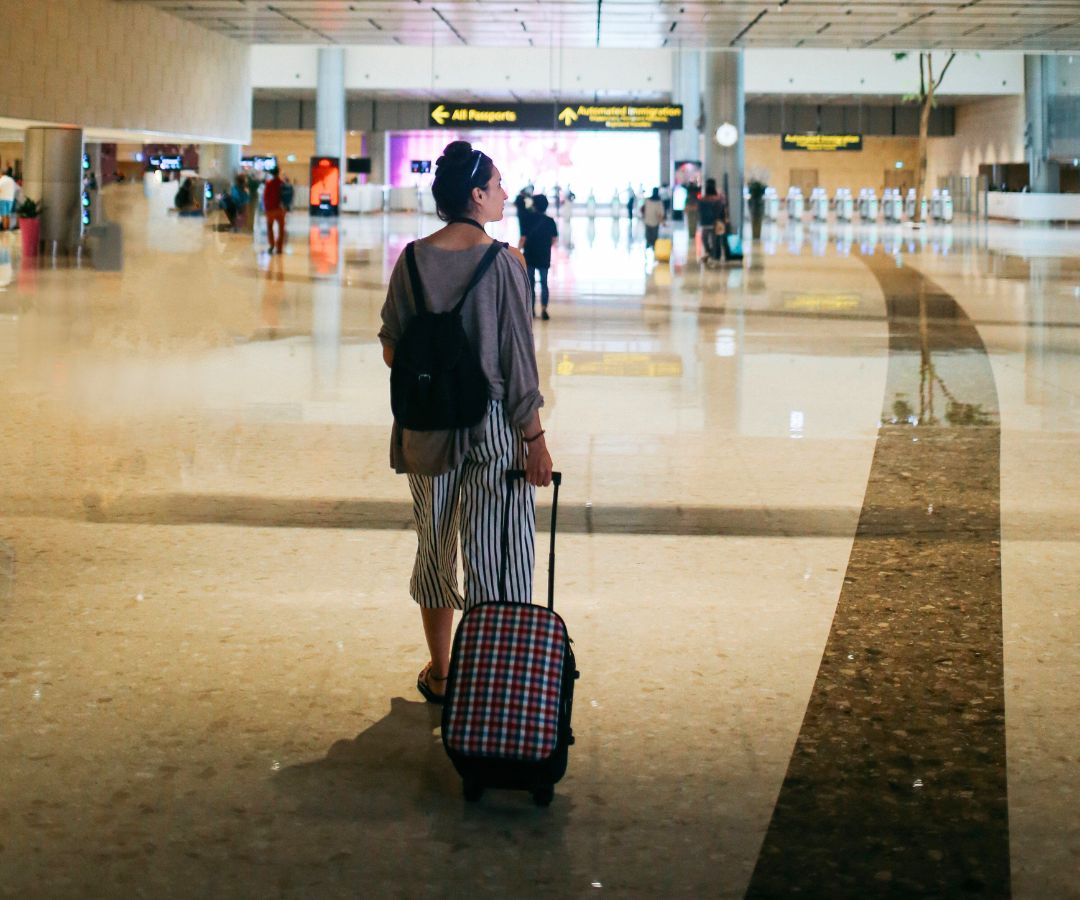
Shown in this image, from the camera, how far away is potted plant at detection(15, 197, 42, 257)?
25353 millimetres

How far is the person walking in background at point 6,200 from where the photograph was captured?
37.4 m

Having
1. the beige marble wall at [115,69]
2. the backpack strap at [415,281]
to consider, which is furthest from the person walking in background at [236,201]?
the backpack strap at [415,281]

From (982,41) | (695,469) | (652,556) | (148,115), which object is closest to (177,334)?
(695,469)

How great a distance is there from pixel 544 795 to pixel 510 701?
238 mm

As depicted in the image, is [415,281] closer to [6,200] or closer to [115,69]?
[115,69]

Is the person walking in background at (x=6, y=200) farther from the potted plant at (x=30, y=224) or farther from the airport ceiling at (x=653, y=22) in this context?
the potted plant at (x=30, y=224)

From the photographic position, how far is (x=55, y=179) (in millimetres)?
25469

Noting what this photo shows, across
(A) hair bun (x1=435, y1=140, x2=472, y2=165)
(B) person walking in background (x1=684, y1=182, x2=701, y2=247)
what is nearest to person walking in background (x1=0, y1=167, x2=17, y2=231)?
(B) person walking in background (x1=684, y1=182, x2=701, y2=247)

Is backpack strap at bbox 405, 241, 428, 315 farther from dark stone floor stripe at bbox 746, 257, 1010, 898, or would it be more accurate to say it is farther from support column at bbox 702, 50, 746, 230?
support column at bbox 702, 50, 746, 230

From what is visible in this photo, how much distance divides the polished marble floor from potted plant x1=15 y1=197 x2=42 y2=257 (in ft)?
49.5

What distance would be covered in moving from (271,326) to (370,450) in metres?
6.88

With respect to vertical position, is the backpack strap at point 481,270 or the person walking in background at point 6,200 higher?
the person walking in background at point 6,200

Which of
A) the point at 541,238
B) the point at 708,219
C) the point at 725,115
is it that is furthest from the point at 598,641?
the point at 725,115

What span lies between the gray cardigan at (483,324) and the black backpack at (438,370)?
0.02 m
